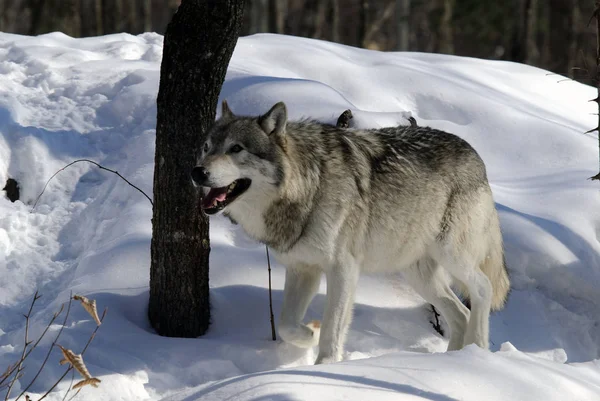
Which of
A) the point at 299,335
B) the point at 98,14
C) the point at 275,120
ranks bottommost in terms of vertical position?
the point at 299,335

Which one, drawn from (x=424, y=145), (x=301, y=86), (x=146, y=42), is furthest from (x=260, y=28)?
(x=424, y=145)

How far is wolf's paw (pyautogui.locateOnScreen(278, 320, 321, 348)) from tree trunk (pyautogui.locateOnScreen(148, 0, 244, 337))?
65 centimetres

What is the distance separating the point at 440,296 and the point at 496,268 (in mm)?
474

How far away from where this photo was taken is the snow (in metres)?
4.19

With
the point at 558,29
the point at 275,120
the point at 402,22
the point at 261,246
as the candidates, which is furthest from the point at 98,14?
the point at 558,29

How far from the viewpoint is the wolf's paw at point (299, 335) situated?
5.18 m

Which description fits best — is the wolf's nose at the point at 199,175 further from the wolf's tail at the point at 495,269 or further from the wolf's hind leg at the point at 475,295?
the wolf's tail at the point at 495,269

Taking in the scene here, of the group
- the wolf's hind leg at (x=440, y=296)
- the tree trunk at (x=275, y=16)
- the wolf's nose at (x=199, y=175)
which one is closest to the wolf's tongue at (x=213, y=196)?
the wolf's nose at (x=199, y=175)

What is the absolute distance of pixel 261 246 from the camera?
20.6 feet

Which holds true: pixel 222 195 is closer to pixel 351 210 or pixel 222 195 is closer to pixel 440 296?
pixel 351 210

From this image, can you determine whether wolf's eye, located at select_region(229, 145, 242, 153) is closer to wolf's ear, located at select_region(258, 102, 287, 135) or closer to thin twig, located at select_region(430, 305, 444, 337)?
wolf's ear, located at select_region(258, 102, 287, 135)

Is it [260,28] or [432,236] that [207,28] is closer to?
[432,236]

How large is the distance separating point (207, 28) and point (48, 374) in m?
2.32

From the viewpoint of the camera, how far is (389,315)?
599 centimetres
